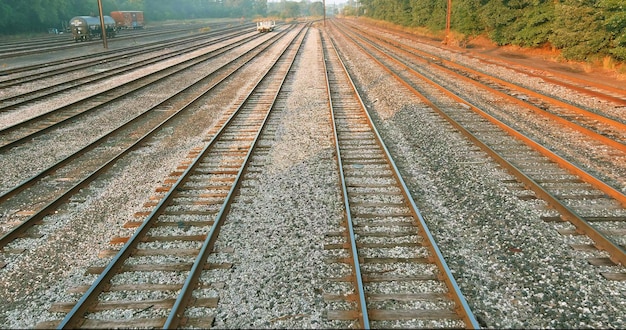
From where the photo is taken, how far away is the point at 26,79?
20.4 m

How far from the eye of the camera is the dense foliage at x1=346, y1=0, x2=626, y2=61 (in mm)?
18453

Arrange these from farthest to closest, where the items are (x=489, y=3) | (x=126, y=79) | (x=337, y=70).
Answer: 1. (x=489, y=3)
2. (x=337, y=70)
3. (x=126, y=79)

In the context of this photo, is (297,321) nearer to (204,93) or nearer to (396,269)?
(396,269)

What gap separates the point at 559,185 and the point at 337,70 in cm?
1656

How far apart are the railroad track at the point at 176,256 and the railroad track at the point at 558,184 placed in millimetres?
4990

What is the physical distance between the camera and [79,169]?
9.00 m

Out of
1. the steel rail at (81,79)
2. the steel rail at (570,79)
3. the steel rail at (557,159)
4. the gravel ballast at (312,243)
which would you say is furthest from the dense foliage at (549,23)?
the steel rail at (81,79)

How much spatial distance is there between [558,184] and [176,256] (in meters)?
6.69

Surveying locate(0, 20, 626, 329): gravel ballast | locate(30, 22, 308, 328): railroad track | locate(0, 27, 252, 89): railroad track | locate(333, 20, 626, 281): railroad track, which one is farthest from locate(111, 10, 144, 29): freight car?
locate(333, 20, 626, 281): railroad track

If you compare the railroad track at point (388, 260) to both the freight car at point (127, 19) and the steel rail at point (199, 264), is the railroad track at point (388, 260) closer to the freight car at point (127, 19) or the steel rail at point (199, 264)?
the steel rail at point (199, 264)

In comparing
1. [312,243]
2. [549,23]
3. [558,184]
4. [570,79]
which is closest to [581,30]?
[570,79]

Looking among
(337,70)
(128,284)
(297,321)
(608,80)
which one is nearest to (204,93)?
(337,70)

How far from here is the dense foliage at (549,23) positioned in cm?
1845

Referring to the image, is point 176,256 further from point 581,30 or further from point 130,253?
point 581,30
